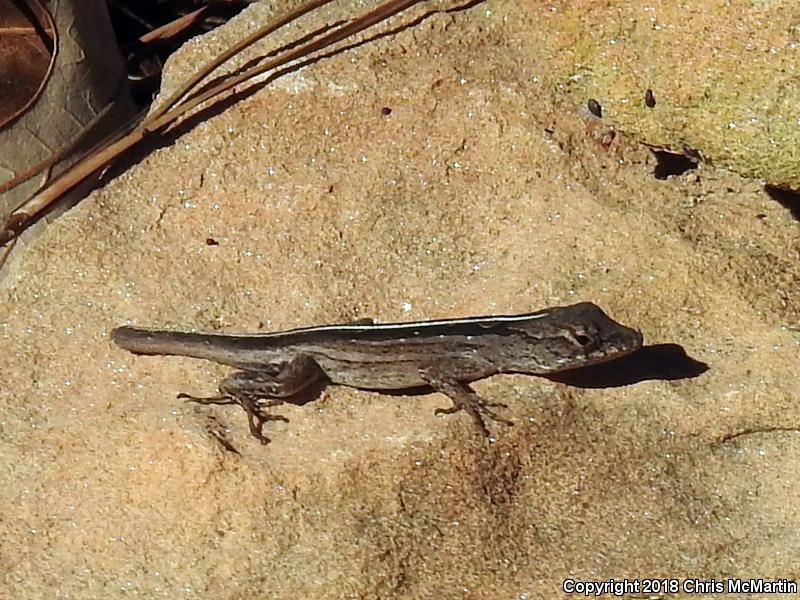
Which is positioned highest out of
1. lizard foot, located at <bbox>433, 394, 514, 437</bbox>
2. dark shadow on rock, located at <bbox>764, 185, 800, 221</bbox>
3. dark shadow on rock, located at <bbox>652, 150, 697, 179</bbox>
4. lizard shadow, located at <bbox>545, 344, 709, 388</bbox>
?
dark shadow on rock, located at <bbox>652, 150, 697, 179</bbox>

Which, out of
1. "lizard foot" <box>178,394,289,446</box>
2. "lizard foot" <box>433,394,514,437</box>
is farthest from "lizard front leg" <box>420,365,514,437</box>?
"lizard foot" <box>178,394,289,446</box>

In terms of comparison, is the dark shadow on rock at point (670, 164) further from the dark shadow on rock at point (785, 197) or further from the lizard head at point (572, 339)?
the lizard head at point (572, 339)

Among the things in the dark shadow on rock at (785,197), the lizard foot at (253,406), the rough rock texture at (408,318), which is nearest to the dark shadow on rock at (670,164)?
the rough rock texture at (408,318)

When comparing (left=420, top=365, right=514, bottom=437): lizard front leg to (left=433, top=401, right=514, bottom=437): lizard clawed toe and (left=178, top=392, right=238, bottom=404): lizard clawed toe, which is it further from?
(left=178, top=392, right=238, bottom=404): lizard clawed toe

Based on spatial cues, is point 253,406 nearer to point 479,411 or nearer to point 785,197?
point 479,411

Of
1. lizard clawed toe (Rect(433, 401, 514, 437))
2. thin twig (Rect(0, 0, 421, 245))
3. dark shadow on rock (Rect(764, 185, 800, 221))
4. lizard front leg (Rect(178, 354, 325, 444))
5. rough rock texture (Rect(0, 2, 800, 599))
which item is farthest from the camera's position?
thin twig (Rect(0, 0, 421, 245))

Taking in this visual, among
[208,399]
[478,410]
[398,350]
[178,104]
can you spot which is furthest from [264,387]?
[178,104]

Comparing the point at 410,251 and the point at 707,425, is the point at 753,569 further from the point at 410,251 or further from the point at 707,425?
the point at 410,251
